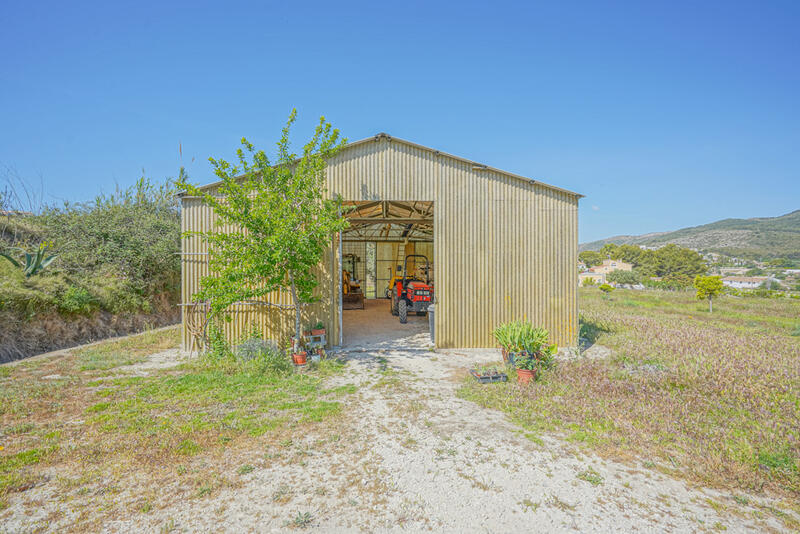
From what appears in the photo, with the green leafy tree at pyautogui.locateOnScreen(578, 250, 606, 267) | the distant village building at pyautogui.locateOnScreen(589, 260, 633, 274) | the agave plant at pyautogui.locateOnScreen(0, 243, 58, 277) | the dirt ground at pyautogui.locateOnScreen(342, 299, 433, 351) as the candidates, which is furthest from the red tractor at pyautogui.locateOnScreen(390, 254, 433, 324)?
the green leafy tree at pyautogui.locateOnScreen(578, 250, 606, 267)

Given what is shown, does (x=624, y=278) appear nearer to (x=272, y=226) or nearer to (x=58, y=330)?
(x=272, y=226)

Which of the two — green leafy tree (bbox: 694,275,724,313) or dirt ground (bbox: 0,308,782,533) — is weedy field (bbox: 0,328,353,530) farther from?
green leafy tree (bbox: 694,275,724,313)

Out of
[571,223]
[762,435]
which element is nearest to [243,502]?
[762,435]

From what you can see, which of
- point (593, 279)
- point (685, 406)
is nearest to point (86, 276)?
point (685, 406)

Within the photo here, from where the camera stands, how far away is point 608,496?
280 centimetres

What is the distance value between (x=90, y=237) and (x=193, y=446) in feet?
37.4

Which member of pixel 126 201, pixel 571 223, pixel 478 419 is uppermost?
pixel 126 201

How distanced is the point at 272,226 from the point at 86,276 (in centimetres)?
779

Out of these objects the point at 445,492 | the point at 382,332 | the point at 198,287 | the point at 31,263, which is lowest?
the point at 445,492

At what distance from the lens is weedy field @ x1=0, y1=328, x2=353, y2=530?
2898mm

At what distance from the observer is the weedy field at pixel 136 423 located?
9.51ft

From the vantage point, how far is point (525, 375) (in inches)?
217

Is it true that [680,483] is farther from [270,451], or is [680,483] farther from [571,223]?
[571,223]

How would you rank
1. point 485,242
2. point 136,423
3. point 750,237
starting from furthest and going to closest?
point 750,237 → point 485,242 → point 136,423
